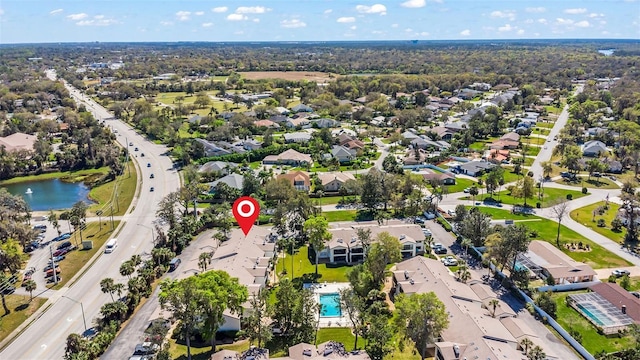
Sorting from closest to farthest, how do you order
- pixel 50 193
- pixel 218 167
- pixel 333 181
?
pixel 333 181
pixel 50 193
pixel 218 167

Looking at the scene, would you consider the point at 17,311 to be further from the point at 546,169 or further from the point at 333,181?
the point at 546,169

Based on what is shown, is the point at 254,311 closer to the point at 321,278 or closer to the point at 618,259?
the point at 321,278

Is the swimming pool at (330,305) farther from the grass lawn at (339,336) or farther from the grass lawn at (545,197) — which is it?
the grass lawn at (545,197)

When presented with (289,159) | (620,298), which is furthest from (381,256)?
(289,159)

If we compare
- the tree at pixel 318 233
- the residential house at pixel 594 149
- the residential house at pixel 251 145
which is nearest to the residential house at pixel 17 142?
the residential house at pixel 251 145

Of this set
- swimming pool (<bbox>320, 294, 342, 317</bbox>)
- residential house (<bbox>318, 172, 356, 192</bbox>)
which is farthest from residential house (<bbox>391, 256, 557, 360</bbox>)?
residential house (<bbox>318, 172, 356, 192</bbox>)

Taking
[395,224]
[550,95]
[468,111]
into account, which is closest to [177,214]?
[395,224]
